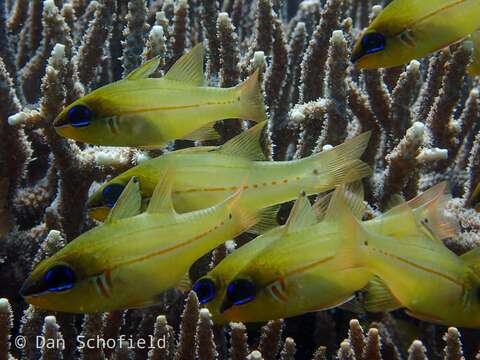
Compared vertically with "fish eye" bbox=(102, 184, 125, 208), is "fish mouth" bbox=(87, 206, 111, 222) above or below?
below

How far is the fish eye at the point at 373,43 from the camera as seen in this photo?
7.14ft

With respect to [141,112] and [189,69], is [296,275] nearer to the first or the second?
[141,112]

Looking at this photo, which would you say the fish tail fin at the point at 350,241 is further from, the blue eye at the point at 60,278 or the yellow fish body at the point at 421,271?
the blue eye at the point at 60,278

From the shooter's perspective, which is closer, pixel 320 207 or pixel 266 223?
pixel 266 223

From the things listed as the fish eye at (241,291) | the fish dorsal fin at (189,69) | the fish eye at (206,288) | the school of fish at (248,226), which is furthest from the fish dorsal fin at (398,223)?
the fish dorsal fin at (189,69)

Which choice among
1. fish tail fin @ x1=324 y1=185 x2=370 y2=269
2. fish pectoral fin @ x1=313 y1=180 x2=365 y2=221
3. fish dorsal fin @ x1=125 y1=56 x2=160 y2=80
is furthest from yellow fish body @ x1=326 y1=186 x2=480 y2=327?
fish dorsal fin @ x1=125 y1=56 x2=160 y2=80

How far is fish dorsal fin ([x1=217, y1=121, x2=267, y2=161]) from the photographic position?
2379 mm

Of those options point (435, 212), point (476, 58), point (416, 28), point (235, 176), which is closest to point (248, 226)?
point (235, 176)

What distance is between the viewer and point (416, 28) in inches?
84.7

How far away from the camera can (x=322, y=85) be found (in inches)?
166

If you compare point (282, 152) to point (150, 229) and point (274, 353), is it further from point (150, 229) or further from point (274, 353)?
point (150, 229)

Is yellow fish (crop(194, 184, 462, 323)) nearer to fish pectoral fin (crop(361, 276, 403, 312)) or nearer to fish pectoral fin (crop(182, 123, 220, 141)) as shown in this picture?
fish pectoral fin (crop(361, 276, 403, 312))

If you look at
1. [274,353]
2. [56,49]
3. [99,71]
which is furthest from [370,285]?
[99,71]

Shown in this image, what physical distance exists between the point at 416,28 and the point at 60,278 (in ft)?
5.44
